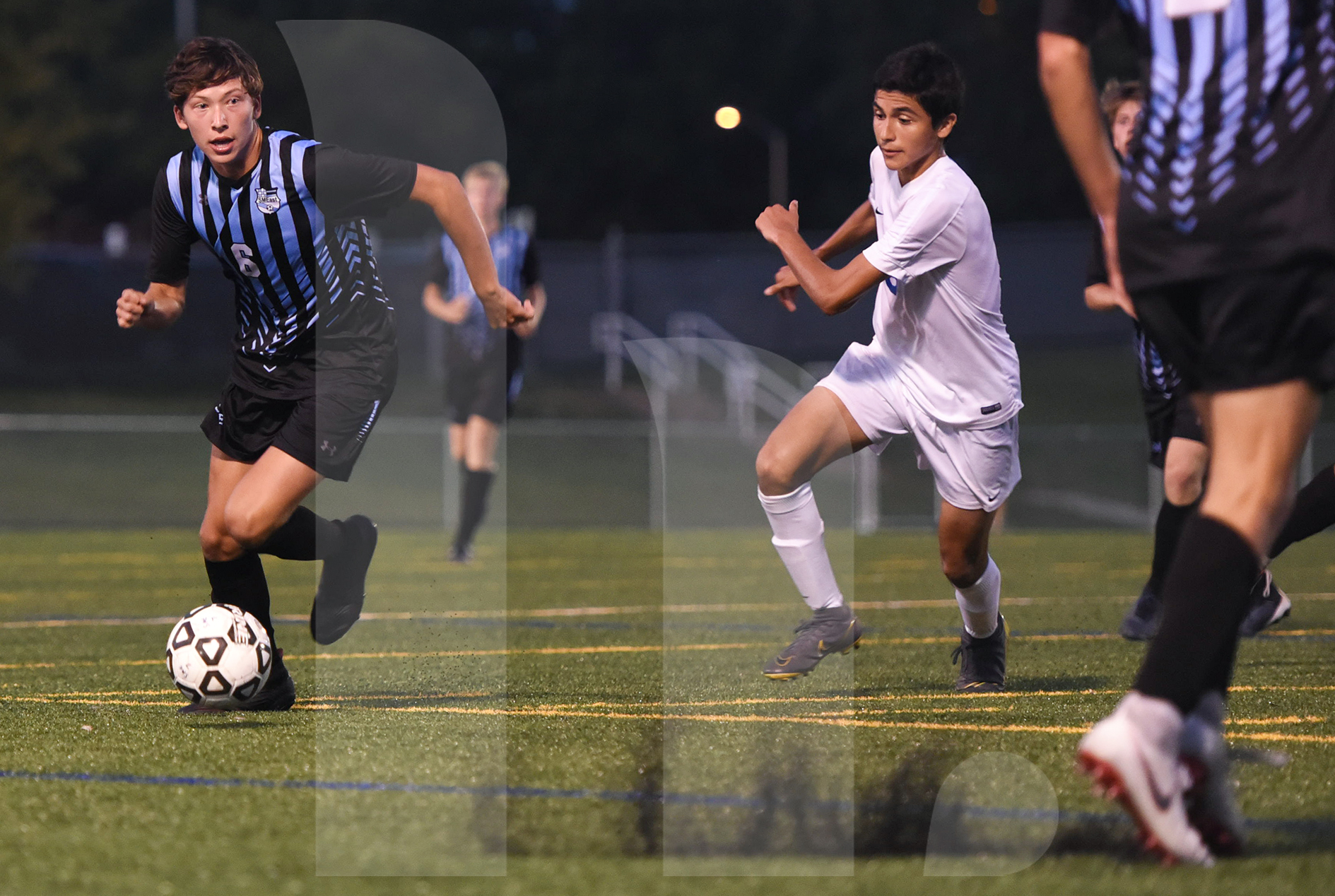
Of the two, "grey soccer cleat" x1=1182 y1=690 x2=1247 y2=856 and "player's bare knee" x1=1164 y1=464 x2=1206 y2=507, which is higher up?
"player's bare knee" x1=1164 y1=464 x2=1206 y2=507

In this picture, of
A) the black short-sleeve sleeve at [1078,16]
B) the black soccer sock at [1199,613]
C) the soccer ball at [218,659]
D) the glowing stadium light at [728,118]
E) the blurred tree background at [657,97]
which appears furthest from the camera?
the blurred tree background at [657,97]

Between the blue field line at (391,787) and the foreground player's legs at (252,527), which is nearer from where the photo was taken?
the blue field line at (391,787)

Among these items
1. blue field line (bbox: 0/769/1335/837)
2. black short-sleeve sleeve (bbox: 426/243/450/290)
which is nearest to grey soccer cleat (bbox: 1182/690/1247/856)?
blue field line (bbox: 0/769/1335/837)

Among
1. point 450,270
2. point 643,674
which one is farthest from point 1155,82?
point 450,270

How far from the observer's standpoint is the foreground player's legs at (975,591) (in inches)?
196

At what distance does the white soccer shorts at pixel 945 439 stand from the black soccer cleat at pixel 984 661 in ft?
1.49

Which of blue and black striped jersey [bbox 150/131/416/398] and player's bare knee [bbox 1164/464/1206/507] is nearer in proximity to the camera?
blue and black striped jersey [bbox 150/131/416/398]

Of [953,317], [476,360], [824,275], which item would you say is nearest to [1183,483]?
[953,317]

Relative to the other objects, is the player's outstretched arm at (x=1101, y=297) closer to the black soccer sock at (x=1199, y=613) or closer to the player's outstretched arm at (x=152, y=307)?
the black soccer sock at (x=1199, y=613)

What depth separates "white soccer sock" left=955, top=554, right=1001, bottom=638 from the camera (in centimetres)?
507

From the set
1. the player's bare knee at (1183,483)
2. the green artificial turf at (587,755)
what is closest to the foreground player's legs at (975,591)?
the green artificial turf at (587,755)

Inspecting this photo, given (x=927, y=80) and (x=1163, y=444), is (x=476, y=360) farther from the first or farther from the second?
(x=927, y=80)

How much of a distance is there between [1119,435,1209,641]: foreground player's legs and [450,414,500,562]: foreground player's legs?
514cm

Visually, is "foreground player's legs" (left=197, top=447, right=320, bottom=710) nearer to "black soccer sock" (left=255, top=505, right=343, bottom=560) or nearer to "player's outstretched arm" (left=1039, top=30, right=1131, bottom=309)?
"black soccer sock" (left=255, top=505, right=343, bottom=560)
